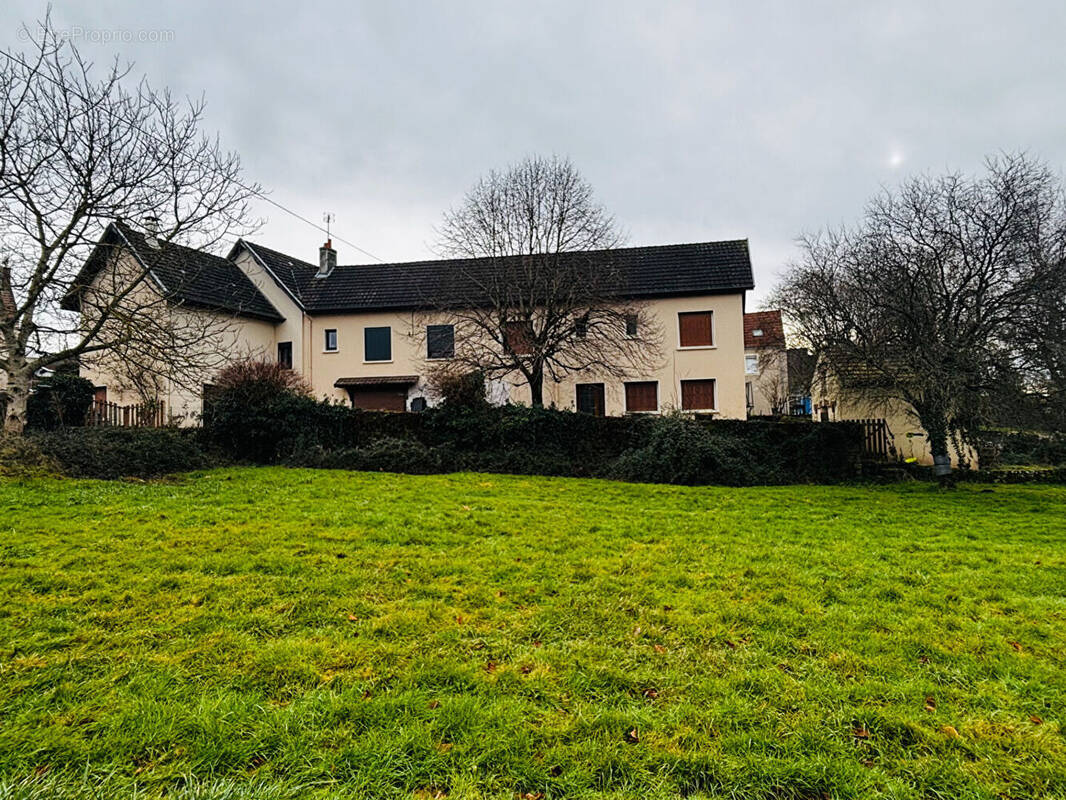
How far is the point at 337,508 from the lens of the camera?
839 cm

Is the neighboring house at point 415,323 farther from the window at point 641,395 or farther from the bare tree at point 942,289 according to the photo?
the bare tree at point 942,289

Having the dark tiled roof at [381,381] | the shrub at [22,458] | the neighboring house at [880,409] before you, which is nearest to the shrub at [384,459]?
the shrub at [22,458]

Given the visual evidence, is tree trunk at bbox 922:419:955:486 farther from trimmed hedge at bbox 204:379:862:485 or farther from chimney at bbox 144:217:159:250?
chimney at bbox 144:217:159:250

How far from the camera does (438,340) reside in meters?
25.1

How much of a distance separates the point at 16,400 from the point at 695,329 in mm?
21989

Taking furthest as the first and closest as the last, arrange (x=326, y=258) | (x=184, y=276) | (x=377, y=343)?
(x=326, y=258)
(x=377, y=343)
(x=184, y=276)

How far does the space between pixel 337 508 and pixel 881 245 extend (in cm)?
1377

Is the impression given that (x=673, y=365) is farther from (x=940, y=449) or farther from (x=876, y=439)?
(x=940, y=449)

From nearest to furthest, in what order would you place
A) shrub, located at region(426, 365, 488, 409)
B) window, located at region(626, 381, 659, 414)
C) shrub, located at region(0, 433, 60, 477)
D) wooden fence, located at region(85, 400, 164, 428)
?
shrub, located at region(0, 433, 60, 477) < shrub, located at region(426, 365, 488, 409) < wooden fence, located at region(85, 400, 164, 428) < window, located at region(626, 381, 659, 414)

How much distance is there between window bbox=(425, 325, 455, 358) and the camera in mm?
24594

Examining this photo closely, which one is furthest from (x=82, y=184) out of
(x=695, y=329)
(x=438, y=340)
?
(x=695, y=329)

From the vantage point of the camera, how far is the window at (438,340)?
80.7ft

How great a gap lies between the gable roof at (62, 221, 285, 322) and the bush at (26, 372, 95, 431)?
168 inches

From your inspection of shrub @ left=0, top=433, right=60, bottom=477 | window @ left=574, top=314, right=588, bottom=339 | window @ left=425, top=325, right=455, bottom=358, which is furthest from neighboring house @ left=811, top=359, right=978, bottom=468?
shrub @ left=0, top=433, right=60, bottom=477
